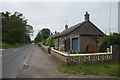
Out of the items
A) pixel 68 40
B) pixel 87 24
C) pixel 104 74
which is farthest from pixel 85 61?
pixel 87 24

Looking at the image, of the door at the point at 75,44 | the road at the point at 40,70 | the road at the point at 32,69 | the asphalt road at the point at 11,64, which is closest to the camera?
the road at the point at 32,69

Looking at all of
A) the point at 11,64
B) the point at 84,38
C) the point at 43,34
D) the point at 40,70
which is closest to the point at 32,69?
the point at 40,70

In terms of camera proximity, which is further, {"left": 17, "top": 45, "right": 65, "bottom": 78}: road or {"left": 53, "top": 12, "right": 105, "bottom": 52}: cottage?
{"left": 53, "top": 12, "right": 105, "bottom": 52}: cottage

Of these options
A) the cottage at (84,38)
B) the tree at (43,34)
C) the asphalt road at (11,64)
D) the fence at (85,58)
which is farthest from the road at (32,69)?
the tree at (43,34)

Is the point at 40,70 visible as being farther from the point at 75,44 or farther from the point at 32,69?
the point at 75,44

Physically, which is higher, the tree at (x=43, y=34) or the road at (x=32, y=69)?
the tree at (x=43, y=34)

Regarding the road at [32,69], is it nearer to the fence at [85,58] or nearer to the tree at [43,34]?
the fence at [85,58]

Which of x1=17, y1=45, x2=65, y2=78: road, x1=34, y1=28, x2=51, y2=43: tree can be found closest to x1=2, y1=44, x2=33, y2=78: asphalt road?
x1=17, y1=45, x2=65, y2=78: road

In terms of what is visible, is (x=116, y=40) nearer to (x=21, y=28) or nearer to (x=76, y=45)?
(x=76, y=45)

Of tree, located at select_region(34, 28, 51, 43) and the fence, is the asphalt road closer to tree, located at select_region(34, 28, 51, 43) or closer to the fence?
the fence

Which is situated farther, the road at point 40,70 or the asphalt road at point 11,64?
the asphalt road at point 11,64

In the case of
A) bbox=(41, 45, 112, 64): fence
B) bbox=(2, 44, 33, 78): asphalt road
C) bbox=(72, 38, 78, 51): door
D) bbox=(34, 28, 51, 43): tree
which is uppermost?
bbox=(34, 28, 51, 43): tree

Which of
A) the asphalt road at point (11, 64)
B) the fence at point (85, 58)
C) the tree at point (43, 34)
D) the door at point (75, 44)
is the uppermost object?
the tree at point (43, 34)

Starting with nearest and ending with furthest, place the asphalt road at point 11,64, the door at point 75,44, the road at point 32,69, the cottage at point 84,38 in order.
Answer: the road at point 32,69 < the asphalt road at point 11,64 < the cottage at point 84,38 < the door at point 75,44
